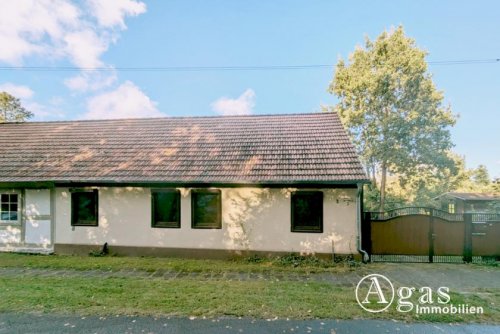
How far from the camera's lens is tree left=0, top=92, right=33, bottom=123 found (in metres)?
27.6

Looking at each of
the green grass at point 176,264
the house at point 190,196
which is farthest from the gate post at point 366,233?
the green grass at point 176,264

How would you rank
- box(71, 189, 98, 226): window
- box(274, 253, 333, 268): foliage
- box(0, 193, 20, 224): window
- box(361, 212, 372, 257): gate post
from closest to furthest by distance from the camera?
box(274, 253, 333, 268): foliage
box(361, 212, 372, 257): gate post
box(71, 189, 98, 226): window
box(0, 193, 20, 224): window

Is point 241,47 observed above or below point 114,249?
above

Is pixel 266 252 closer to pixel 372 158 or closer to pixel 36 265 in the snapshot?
pixel 36 265

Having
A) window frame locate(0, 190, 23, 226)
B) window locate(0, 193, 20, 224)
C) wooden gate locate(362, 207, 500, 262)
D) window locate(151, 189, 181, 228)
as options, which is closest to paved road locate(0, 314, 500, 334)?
wooden gate locate(362, 207, 500, 262)

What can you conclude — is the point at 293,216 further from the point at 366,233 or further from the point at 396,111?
the point at 396,111

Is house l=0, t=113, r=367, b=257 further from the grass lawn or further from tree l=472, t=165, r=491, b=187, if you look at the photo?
tree l=472, t=165, r=491, b=187

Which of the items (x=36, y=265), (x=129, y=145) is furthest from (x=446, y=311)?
(x=129, y=145)

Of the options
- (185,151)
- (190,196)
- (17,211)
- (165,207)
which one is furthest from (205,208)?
(17,211)

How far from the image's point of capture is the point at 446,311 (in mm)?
5422

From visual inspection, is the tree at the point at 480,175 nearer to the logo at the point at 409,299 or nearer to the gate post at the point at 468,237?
the gate post at the point at 468,237

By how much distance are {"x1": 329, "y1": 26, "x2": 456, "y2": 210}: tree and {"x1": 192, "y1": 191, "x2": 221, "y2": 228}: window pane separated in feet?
62.3

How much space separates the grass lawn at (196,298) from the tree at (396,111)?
18998 mm

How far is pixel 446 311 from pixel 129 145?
1153cm
